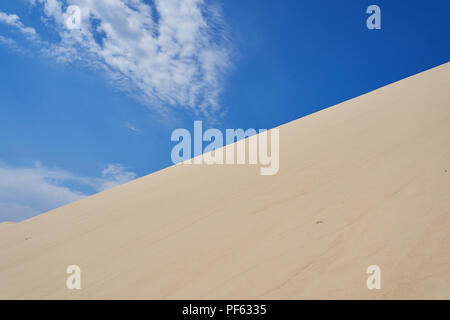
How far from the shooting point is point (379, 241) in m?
1.67

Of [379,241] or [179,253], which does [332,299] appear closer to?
[379,241]

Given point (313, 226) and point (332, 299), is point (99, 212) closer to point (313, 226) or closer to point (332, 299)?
point (313, 226)

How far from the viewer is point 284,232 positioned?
203 cm

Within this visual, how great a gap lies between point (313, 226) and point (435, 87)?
4.89 metres

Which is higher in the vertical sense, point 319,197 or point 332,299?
point 319,197

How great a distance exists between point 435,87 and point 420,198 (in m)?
4.29

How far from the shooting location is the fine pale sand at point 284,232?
151 cm

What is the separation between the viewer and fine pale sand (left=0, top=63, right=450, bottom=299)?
151 cm

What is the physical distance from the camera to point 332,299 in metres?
1.33
